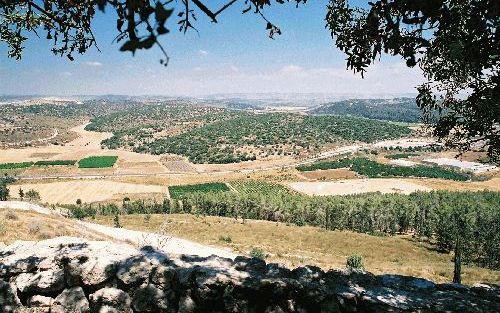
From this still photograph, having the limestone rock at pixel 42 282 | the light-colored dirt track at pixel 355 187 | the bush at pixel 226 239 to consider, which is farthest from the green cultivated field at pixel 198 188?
the limestone rock at pixel 42 282

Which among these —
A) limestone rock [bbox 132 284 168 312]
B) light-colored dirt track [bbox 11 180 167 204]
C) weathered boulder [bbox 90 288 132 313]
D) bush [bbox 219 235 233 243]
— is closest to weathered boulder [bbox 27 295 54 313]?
weathered boulder [bbox 90 288 132 313]

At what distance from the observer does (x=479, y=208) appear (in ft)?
418

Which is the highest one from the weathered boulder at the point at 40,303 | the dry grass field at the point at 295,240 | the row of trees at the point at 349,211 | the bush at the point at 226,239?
the weathered boulder at the point at 40,303

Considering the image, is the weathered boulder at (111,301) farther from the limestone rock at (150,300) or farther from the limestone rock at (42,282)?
the limestone rock at (42,282)

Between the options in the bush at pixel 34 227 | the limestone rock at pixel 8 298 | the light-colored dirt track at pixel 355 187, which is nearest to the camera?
the limestone rock at pixel 8 298

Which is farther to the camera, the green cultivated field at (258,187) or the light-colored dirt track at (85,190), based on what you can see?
the green cultivated field at (258,187)

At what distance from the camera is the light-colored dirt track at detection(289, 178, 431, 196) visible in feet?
581

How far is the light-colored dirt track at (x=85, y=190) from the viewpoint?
153 m

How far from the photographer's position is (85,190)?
16512 centimetres

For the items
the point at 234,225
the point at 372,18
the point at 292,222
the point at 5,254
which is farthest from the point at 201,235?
the point at 372,18

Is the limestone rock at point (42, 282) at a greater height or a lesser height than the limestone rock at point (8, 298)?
greater

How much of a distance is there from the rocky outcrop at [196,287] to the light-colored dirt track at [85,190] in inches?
5810

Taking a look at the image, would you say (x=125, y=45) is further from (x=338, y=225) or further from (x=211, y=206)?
(x=211, y=206)

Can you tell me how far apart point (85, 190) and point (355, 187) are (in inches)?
4438
